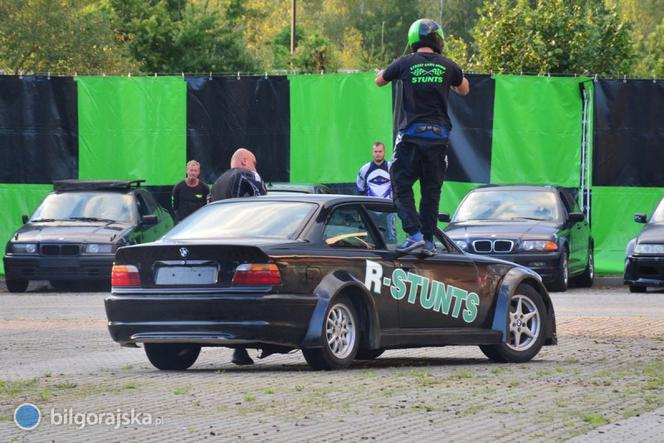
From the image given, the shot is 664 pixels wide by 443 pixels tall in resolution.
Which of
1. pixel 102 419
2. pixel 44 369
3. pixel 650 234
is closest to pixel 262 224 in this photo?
pixel 44 369

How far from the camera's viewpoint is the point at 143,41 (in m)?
58.9

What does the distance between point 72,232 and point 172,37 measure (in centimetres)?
3745

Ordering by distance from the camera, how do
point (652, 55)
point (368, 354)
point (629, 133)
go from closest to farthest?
1. point (368, 354)
2. point (629, 133)
3. point (652, 55)

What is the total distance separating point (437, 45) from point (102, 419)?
5.18 meters

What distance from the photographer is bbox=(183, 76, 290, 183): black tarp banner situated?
23969 millimetres

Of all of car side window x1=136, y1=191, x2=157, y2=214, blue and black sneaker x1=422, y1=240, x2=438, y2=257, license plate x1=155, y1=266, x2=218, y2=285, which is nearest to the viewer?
license plate x1=155, y1=266, x2=218, y2=285

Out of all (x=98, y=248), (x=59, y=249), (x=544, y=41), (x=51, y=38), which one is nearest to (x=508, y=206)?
(x=98, y=248)

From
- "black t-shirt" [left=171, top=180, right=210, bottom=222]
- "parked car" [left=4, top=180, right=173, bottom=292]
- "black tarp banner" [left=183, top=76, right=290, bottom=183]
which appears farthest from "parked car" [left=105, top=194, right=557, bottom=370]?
"black tarp banner" [left=183, top=76, right=290, bottom=183]

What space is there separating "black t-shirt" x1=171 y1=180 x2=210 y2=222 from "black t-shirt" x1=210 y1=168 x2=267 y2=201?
739cm

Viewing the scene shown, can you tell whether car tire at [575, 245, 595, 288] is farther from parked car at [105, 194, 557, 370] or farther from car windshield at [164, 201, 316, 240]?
car windshield at [164, 201, 316, 240]

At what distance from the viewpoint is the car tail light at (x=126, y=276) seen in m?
10.8

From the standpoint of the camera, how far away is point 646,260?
69.5ft

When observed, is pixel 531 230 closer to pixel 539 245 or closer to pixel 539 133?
pixel 539 245

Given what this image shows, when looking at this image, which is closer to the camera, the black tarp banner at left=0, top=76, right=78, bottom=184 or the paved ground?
the paved ground
